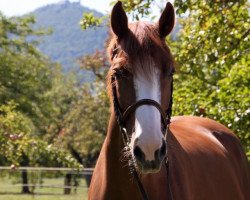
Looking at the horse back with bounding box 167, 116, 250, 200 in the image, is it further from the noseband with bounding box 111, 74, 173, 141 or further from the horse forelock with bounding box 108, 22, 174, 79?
the horse forelock with bounding box 108, 22, 174, 79

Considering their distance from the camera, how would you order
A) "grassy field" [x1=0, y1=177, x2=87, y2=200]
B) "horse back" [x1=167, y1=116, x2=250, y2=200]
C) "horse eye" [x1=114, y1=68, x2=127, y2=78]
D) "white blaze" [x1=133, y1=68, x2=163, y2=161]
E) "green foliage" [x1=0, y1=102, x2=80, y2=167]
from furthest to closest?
"grassy field" [x1=0, y1=177, x2=87, y2=200] < "green foliage" [x1=0, y1=102, x2=80, y2=167] < "horse back" [x1=167, y1=116, x2=250, y2=200] < "horse eye" [x1=114, y1=68, x2=127, y2=78] < "white blaze" [x1=133, y1=68, x2=163, y2=161]

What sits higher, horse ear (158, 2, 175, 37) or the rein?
horse ear (158, 2, 175, 37)

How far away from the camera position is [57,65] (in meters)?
44.6

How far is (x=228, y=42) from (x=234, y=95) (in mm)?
717

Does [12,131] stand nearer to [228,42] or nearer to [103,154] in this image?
[228,42]

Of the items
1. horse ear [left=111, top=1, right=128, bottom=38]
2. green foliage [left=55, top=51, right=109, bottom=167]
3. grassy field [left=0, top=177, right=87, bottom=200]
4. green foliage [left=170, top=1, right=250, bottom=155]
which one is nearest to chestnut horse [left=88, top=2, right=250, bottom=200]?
horse ear [left=111, top=1, right=128, bottom=38]

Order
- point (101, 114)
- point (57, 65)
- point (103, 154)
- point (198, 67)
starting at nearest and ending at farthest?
point (103, 154)
point (198, 67)
point (101, 114)
point (57, 65)

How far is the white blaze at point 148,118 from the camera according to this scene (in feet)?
9.18

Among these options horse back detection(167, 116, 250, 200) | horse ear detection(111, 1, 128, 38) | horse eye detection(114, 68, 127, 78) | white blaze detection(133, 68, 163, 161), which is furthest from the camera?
horse back detection(167, 116, 250, 200)

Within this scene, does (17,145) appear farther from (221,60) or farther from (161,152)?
(161,152)

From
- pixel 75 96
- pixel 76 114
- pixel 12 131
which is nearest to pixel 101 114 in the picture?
pixel 76 114

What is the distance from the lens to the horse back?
3756 mm

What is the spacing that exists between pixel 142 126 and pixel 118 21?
2.36ft

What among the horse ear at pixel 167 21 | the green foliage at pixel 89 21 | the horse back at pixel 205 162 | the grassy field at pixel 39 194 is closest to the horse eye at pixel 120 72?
the horse ear at pixel 167 21
